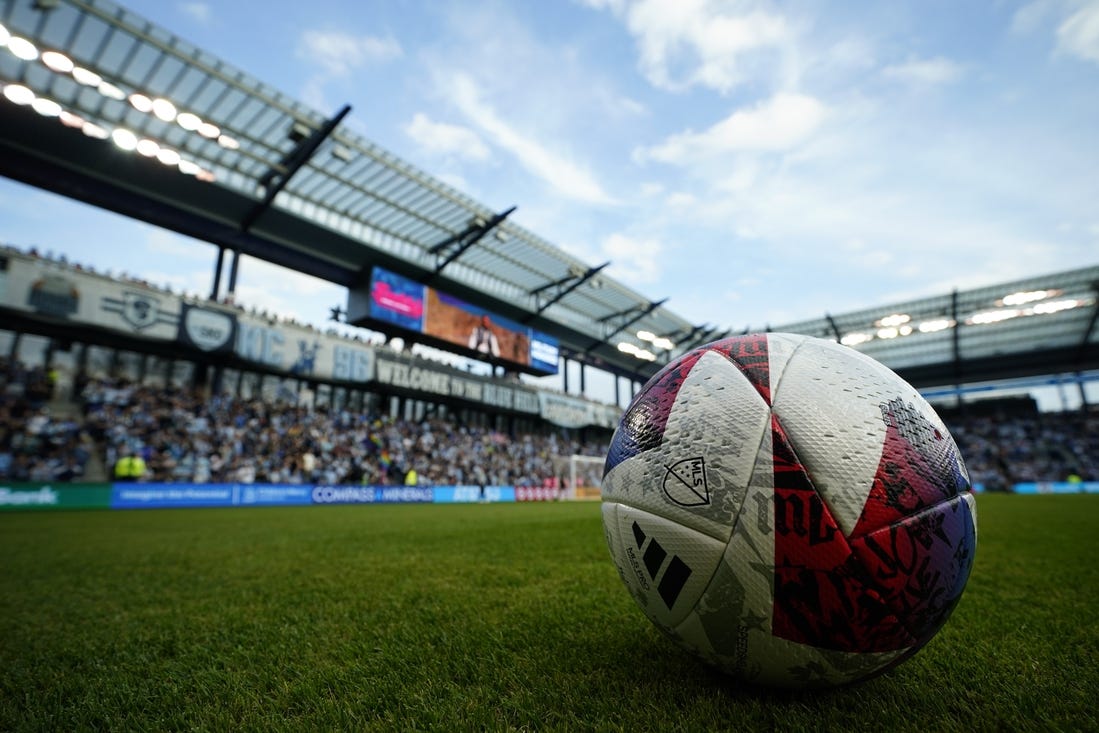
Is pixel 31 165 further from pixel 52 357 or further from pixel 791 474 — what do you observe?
pixel 791 474

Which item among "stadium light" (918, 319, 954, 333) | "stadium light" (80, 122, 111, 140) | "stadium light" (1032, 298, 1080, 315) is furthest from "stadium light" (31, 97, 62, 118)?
"stadium light" (1032, 298, 1080, 315)

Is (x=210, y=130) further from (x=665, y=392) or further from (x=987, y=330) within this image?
(x=987, y=330)

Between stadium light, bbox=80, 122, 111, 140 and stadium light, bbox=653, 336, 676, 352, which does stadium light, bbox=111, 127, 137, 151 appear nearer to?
stadium light, bbox=80, 122, 111, 140

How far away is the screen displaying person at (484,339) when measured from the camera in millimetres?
31172

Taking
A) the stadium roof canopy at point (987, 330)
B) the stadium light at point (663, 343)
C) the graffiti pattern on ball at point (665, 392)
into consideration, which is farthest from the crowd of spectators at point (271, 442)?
the stadium roof canopy at point (987, 330)

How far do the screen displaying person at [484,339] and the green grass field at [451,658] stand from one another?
26519 millimetres

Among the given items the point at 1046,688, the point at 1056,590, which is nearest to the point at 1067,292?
the point at 1056,590

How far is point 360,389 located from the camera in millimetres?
26391

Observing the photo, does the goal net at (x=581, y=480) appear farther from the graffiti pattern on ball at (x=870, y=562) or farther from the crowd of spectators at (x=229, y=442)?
the graffiti pattern on ball at (x=870, y=562)

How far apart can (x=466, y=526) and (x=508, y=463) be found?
2144cm

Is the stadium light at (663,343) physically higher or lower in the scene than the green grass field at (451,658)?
higher

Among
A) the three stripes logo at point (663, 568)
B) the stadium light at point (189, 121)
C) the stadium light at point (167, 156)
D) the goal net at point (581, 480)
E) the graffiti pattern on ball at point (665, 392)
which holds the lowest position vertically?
the goal net at point (581, 480)

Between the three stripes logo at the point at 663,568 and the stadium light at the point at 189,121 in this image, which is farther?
the stadium light at the point at 189,121

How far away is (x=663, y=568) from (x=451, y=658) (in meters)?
1.09
